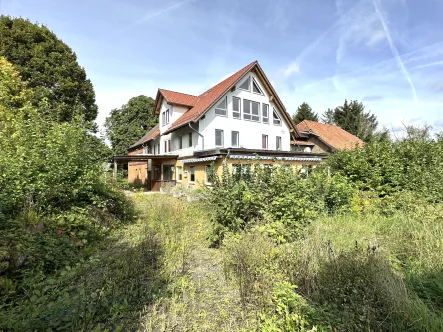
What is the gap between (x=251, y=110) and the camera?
21188 mm

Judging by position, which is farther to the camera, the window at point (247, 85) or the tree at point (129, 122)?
the tree at point (129, 122)

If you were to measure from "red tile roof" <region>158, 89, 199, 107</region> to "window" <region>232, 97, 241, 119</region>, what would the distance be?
503 centimetres

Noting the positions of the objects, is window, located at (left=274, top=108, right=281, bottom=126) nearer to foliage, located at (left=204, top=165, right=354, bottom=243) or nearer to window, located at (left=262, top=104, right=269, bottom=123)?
→ window, located at (left=262, top=104, right=269, bottom=123)

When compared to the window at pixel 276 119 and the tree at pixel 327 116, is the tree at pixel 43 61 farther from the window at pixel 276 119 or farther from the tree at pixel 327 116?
the tree at pixel 327 116

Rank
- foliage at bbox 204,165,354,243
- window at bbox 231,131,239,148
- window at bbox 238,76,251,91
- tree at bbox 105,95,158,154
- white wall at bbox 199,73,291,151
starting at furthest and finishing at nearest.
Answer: tree at bbox 105,95,158,154, window at bbox 238,76,251,91, window at bbox 231,131,239,148, white wall at bbox 199,73,291,151, foliage at bbox 204,165,354,243

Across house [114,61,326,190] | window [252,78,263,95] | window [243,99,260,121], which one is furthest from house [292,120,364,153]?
window [252,78,263,95]

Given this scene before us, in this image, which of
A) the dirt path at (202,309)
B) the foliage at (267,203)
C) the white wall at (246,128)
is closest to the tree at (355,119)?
the white wall at (246,128)

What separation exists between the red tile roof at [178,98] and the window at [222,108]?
4.64 metres

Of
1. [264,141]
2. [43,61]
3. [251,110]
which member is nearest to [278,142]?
[264,141]

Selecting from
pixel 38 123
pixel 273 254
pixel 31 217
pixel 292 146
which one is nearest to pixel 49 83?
pixel 38 123

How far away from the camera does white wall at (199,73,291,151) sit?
18938mm

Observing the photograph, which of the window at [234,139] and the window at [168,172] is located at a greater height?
the window at [234,139]

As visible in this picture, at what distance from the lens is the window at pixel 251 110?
68.6ft

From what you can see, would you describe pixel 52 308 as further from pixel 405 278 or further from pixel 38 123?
pixel 38 123
